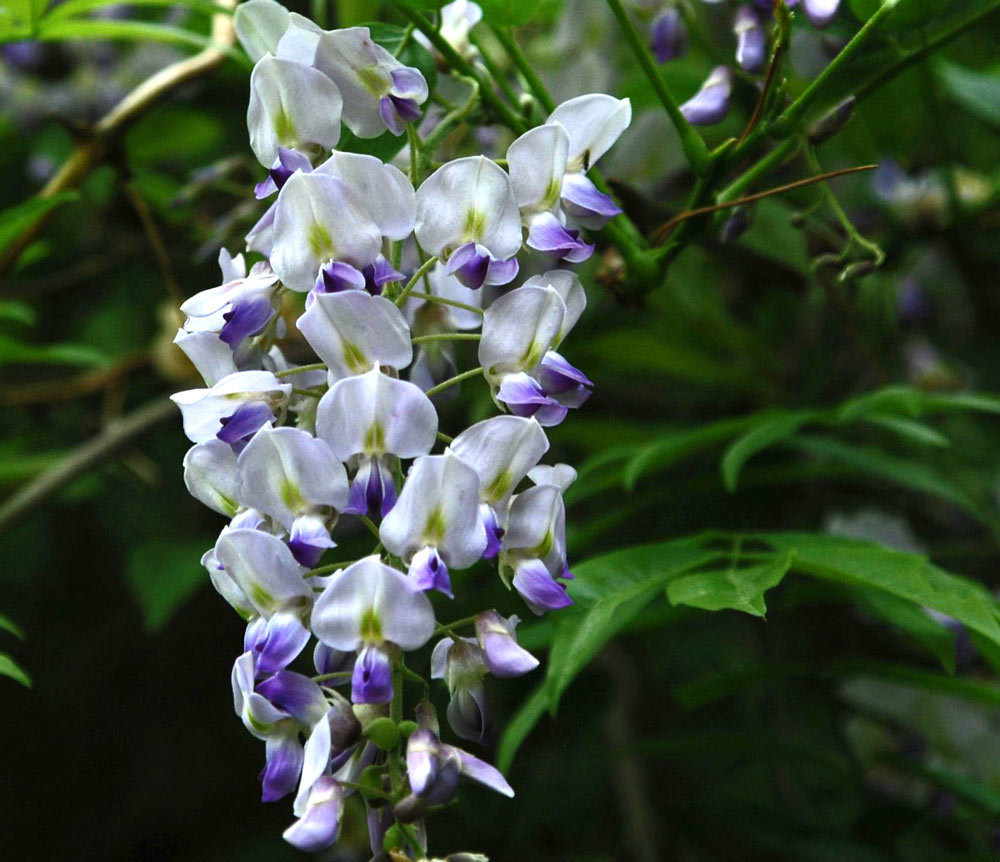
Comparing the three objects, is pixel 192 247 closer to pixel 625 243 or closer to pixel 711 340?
pixel 711 340

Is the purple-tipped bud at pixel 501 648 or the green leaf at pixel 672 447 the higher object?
the purple-tipped bud at pixel 501 648

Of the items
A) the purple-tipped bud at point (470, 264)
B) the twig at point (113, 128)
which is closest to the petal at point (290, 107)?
the purple-tipped bud at point (470, 264)

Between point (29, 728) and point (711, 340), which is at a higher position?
point (711, 340)

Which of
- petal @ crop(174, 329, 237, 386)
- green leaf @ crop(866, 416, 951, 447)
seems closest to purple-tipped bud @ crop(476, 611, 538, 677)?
petal @ crop(174, 329, 237, 386)

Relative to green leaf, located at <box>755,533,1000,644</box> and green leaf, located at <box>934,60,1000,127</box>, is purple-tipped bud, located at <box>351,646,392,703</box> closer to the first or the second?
green leaf, located at <box>755,533,1000,644</box>

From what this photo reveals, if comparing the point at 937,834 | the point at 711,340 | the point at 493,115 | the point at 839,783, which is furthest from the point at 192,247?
the point at 937,834

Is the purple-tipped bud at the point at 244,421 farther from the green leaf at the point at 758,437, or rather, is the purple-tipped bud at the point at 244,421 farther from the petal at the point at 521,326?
the green leaf at the point at 758,437
